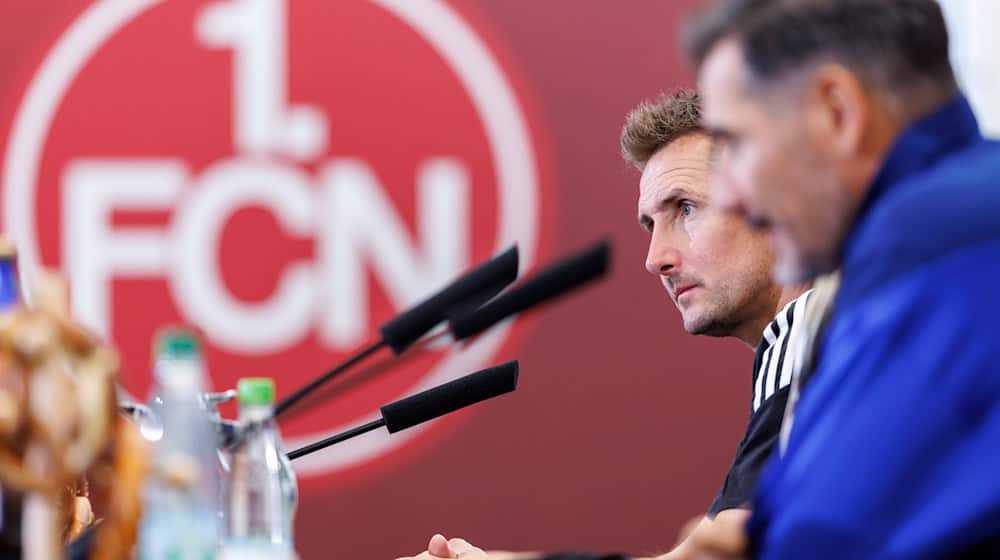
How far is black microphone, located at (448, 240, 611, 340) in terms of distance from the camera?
3.35 ft

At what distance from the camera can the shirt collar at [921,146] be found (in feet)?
2.92

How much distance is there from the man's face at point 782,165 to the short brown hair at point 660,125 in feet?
3.40

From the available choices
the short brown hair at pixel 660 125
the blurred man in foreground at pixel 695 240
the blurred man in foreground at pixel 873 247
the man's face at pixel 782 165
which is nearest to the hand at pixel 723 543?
the blurred man in foreground at pixel 873 247

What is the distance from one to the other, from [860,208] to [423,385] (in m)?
1.89

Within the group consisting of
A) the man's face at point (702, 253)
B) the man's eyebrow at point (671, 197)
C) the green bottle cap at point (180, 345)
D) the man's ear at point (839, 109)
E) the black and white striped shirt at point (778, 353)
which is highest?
the man's eyebrow at point (671, 197)

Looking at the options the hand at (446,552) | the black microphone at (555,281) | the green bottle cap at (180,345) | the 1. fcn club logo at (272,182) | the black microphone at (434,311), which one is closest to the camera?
the green bottle cap at (180,345)

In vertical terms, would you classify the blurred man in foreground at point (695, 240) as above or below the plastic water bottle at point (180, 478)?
above

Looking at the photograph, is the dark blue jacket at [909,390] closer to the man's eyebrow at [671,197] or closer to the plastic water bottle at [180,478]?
the plastic water bottle at [180,478]

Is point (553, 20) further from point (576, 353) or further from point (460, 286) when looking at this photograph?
point (460, 286)

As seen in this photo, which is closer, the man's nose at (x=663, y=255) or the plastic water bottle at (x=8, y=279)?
the plastic water bottle at (x=8, y=279)

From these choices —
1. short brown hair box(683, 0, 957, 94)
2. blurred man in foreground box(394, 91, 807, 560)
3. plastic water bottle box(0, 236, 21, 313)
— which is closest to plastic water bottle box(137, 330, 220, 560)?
plastic water bottle box(0, 236, 21, 313)

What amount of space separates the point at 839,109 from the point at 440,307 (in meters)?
0.41

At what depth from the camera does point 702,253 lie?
1.92 metres

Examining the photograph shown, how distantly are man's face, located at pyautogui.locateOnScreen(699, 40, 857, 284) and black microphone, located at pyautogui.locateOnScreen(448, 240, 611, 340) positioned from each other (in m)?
0.11
